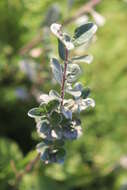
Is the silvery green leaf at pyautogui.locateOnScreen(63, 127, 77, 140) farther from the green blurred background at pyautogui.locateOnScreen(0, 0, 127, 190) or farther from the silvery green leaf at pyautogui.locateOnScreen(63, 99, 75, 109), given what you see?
the green blurred background at pyautogui.locateOnScreen(0, 0, 127, 190)

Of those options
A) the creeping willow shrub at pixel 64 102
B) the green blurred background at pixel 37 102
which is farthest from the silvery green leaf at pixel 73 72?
the green blurred background at pixel 37 102

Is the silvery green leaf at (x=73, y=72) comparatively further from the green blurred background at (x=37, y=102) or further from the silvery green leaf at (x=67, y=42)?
the green blurred background at (x=37, y=102)

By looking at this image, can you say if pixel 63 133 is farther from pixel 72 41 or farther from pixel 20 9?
pixel 20 9

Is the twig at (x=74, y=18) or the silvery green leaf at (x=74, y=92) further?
the twig at (x=74, y=18)

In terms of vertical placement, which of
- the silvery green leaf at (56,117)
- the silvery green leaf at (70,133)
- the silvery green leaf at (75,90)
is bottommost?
the silvery green leaf at (70,133)

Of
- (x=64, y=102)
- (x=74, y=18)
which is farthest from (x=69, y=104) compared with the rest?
(x=74, y=18)

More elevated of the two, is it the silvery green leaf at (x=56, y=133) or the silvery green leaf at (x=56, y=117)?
the silvery green leaf at (x=56, y=117)

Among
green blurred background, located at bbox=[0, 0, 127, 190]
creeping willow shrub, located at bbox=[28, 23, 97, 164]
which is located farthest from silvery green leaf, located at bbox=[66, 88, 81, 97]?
green blurred background, located at bbox=[0, 0, 127, 190]
